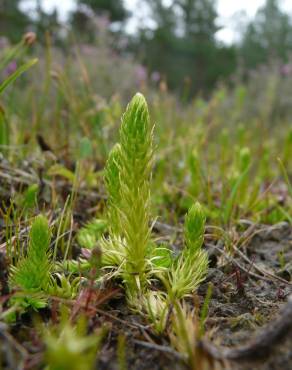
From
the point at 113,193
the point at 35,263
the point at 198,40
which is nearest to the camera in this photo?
the point at 35,263

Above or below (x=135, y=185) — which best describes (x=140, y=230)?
below

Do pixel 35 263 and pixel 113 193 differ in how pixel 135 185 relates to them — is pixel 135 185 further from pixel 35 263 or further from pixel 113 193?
pixel 35 263

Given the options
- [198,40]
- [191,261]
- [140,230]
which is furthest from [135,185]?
[198,40]

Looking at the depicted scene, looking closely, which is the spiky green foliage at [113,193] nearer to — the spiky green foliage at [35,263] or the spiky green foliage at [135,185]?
the spiky green foliage at [135,185]

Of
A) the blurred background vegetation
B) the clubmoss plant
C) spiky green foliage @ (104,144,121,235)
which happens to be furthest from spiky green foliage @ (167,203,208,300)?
the blurred background vegetation

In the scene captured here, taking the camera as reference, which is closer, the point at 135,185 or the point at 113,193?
the point at 135,185

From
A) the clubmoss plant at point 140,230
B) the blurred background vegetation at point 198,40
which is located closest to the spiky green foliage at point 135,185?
the clubmoss plant at point 140,230

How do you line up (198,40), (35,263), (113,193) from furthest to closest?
1. (198,40)
2. (113,193)
3. (35,263)
